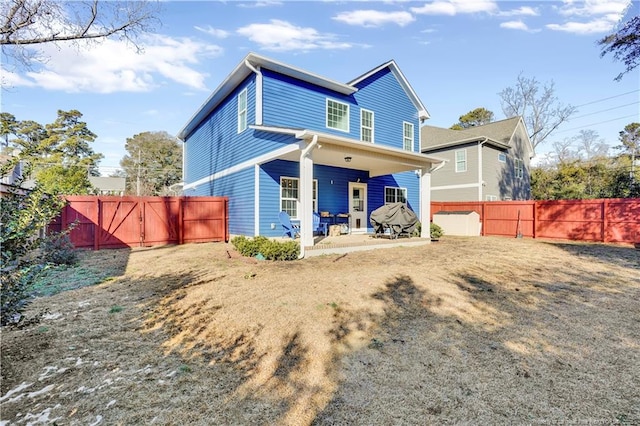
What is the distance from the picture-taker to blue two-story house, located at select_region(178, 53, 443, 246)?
9.23 metres

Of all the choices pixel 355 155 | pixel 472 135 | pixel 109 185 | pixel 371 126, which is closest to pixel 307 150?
pixel 355 155

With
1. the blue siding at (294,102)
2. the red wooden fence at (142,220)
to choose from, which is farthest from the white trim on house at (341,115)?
the red wooden fence at (142,220)

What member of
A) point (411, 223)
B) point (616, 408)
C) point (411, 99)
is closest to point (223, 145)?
point (411, 223)

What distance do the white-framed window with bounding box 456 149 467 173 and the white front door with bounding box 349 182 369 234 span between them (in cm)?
1017

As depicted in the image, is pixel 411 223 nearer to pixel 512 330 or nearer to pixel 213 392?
pixel 512 330

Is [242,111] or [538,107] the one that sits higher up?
[538,107]

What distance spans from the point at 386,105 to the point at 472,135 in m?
9.93

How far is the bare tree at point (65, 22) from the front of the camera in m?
7.57

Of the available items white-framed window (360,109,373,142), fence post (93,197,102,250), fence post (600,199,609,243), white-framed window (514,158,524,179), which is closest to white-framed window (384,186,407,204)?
white-framed window (360,109,373,142)

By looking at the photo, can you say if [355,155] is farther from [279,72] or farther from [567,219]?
[567,219]

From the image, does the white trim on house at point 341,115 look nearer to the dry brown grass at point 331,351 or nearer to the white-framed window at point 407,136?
the white-framed window at point 407,136

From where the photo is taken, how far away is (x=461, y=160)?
20.1 m

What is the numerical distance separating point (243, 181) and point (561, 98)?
100 ft

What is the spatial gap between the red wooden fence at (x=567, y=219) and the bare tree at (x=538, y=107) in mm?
17487
